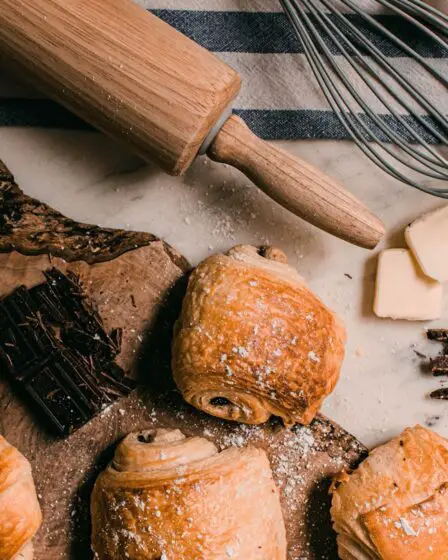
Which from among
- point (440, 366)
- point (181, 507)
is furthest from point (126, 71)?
point (440, 366)

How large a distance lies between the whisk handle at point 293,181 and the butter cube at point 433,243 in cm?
17

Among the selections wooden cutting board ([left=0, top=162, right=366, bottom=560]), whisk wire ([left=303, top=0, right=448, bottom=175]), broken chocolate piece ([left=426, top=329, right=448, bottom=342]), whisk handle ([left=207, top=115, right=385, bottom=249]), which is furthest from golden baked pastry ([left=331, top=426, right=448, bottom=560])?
whisk wire ([left=303, top=0, right=448, bottom=175])

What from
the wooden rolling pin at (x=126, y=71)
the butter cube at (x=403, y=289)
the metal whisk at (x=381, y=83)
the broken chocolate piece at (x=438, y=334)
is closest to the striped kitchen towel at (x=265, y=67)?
the metal whisk at (x=381, y=83)

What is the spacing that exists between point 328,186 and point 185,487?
0.57 meters

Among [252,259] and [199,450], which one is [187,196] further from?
[199,450]

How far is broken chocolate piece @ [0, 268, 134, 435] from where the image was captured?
4.29ft

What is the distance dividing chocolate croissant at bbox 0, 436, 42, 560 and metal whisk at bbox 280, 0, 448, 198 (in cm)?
81

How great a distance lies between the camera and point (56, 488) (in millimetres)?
1357

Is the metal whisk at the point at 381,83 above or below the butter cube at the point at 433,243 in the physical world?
above

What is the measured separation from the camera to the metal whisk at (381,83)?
4.52ft

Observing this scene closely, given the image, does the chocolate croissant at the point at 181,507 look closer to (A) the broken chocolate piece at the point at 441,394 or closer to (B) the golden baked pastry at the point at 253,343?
(B) the golden baked pastry at the point at 253,343

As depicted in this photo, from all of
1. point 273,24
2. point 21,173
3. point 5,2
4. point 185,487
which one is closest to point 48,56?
point 5,2

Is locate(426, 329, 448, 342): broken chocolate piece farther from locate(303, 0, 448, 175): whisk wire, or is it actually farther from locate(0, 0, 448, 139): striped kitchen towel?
locate(0, 0, 448, 139): striped kitchen towel

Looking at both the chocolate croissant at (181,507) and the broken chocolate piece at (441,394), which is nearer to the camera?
the chocolate croissant at (181,507)
